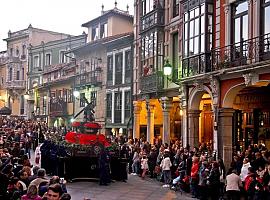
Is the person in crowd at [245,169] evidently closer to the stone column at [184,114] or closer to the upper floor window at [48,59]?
the stone column at [184,114]

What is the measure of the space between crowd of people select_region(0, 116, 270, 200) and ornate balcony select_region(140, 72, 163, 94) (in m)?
3.88

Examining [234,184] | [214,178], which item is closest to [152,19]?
[214,178]

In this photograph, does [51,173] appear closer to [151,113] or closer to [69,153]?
[69,153]

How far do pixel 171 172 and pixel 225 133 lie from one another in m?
2.98

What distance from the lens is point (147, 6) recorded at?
31.2 meters

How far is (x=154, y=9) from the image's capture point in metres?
29.2

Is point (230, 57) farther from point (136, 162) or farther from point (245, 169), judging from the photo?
point (136, 162)

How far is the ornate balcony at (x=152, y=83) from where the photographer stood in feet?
92.7

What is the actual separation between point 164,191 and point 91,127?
4.87 meters

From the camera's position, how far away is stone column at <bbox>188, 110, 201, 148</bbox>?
24234 millimetres

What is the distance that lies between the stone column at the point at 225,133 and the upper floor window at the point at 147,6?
37.5 feet

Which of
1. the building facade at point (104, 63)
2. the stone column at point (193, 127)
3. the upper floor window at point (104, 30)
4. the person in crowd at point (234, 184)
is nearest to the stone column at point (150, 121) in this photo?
the building facade at point (104, 63)

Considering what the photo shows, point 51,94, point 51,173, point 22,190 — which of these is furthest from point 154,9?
point 51,94

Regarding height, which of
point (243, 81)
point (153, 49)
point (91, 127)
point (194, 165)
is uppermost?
point (153, 49)
